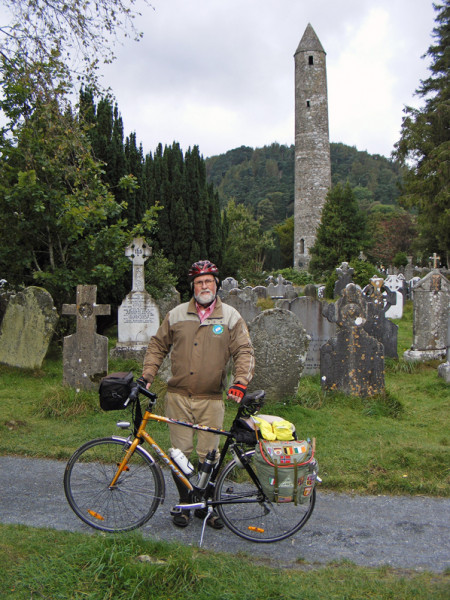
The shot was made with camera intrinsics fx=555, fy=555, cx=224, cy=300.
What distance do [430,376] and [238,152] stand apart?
332 ft

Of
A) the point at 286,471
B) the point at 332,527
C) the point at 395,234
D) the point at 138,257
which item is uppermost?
the point at 395,234

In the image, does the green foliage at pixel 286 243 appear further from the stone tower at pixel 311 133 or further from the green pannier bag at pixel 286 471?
the green pannier bag at pixel 286 471

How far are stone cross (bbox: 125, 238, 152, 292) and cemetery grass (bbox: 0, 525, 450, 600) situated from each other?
289 inches

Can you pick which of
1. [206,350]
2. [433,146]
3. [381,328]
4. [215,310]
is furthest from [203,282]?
[433,146]

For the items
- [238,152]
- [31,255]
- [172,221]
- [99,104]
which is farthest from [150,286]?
[238,152]

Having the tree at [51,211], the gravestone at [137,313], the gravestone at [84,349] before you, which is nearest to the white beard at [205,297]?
the gravestone at [84,349]

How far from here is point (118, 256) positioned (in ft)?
33.1

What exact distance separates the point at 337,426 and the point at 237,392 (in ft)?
9.92

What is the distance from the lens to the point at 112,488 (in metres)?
3.71

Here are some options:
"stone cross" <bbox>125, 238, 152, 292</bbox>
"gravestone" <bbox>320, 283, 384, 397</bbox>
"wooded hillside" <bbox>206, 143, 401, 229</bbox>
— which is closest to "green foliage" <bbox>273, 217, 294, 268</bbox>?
"wooded hillside" <bbox>206, 143, 401, 229</bbox>

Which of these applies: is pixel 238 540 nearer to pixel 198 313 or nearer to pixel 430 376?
pixel 198 313

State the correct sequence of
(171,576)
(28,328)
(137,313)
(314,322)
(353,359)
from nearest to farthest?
(171,576)
(353,359)
(28,328)
(314,322)
(137,313)

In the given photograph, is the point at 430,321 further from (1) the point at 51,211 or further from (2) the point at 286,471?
(2) the point at 286,471

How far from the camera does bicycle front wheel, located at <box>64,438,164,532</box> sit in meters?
Answer: 3.67
